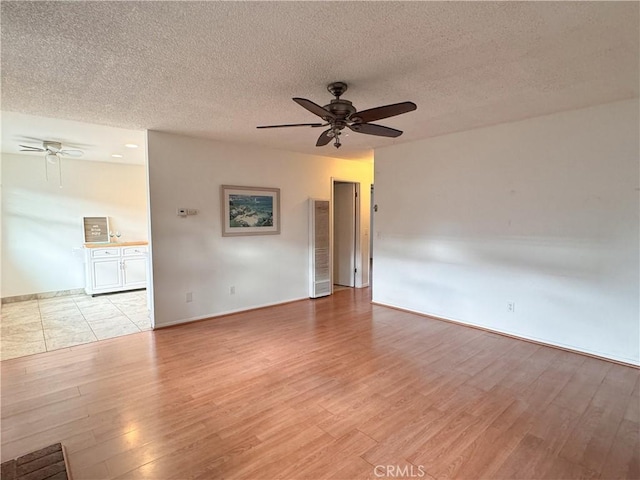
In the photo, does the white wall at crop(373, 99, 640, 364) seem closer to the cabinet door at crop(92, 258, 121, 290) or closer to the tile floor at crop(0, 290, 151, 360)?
the tile floor at crop(0, 290, 151, 360)

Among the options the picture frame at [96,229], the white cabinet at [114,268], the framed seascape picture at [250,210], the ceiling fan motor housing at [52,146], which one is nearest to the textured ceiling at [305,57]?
the framed seascape picture at [250,210]

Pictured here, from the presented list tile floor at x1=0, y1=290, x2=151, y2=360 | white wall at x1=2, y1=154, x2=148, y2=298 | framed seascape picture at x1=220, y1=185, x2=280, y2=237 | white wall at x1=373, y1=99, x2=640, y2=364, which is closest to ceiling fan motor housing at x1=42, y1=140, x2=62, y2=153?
white wall at x1=2, y1=154, x2=148, y2=298

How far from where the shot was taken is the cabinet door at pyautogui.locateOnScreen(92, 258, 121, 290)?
225 inches

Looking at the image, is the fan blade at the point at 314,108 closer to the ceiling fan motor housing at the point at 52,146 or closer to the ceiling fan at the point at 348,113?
the ceiling fan at the point at 348,113

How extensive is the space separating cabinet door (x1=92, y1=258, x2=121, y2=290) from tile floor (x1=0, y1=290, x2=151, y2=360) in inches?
8.1

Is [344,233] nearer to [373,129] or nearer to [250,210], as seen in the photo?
[250,210]

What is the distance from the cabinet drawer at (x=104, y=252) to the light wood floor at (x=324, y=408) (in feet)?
8.91

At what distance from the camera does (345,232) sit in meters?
6.57

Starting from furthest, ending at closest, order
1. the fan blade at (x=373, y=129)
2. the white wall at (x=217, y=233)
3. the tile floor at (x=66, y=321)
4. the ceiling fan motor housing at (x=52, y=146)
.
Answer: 1. the ceiling fan motor housing at (x=52, y=146)
2. the white wall at (x=217, y=233)
3. the tile floor at (x=66, y=321)
4. the fan blade at (x=373, y=129)

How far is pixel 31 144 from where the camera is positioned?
15.6ft

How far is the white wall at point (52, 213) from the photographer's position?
535 centimetres

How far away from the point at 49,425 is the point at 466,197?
4642 mm

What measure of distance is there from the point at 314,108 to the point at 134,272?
215 inches

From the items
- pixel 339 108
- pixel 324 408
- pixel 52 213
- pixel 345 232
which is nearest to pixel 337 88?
pixel 339 108
